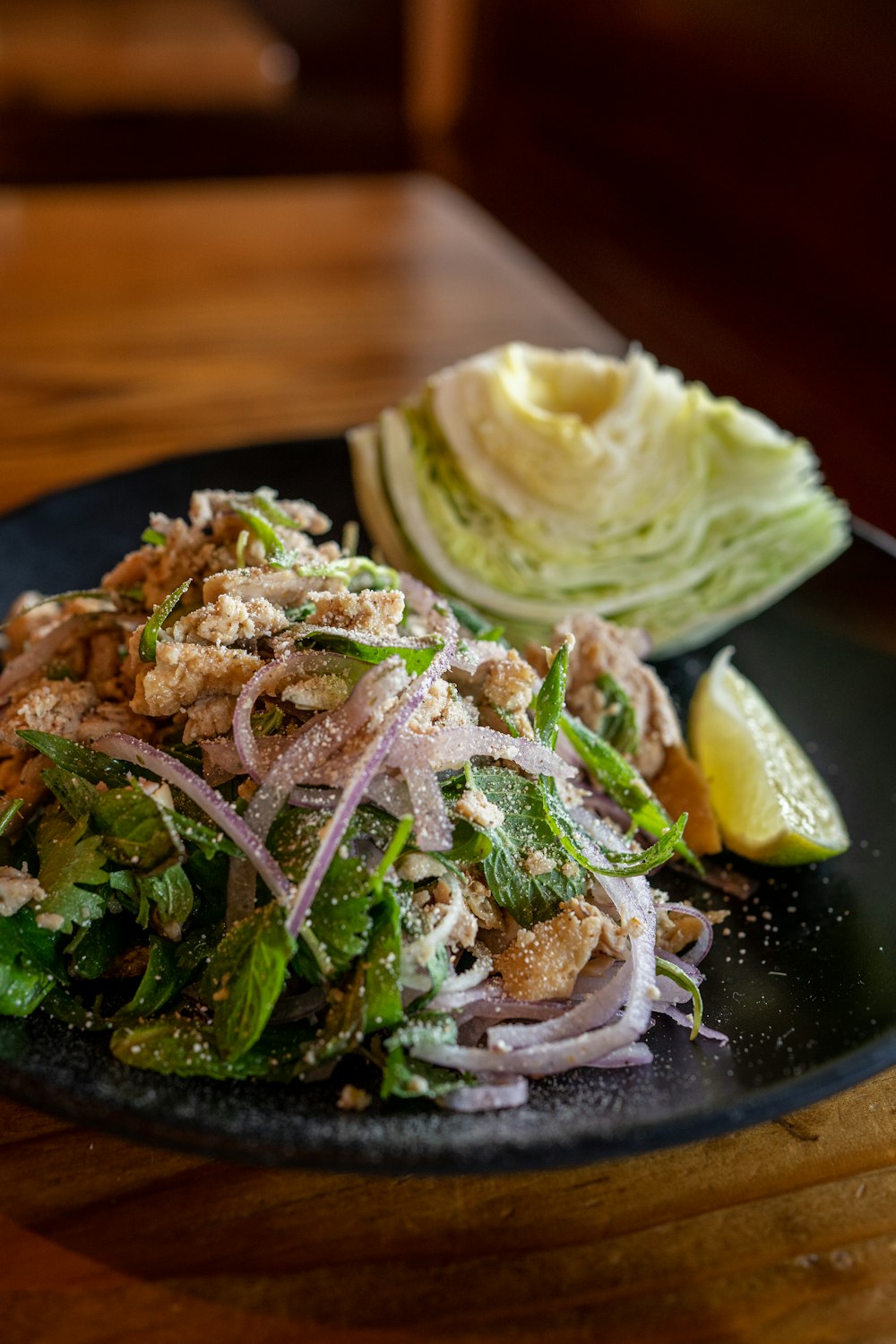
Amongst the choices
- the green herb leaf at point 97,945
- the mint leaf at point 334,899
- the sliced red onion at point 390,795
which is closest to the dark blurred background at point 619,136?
the sliced red onion at point 390,795

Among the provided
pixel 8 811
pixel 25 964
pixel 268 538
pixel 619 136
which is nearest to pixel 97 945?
pixel 25 964

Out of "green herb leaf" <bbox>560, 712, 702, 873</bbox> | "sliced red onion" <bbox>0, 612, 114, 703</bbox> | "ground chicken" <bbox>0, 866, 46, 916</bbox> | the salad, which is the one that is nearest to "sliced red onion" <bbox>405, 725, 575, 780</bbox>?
the salad

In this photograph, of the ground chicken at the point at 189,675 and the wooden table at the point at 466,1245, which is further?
the ground chicken at the point at 189,675

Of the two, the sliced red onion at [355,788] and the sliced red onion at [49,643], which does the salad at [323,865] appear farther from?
the sliced red onion at [49,643]

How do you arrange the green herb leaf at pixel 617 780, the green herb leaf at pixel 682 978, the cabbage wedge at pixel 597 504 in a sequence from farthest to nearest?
the cabbage wedge at pixel 597 504, the green herb leaf at pixel 617 780, the green herb leaf at pixel 682 978

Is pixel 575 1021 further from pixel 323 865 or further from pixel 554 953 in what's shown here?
pixel 323 865

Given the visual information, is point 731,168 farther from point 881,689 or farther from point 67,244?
point 881,689

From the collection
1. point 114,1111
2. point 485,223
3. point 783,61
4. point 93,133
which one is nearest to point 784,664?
point 114,1111
